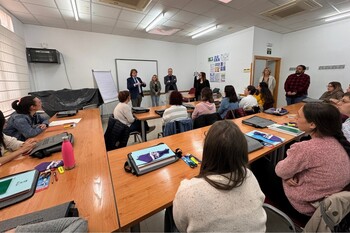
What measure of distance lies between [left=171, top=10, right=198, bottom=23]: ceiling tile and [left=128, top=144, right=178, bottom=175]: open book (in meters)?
3.69

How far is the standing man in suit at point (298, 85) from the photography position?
4.58 m

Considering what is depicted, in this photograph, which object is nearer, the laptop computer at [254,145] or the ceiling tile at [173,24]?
the laptop computer at [254,145]

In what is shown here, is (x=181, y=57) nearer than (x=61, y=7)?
No

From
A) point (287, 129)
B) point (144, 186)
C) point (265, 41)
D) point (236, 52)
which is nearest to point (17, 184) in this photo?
point (144, 186)

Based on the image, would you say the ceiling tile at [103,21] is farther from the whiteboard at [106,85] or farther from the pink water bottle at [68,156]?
the pink water bottle at [68,156]

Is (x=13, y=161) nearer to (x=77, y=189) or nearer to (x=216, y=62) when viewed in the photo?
(x=77, y=189)

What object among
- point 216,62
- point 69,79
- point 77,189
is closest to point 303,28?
point 216,62

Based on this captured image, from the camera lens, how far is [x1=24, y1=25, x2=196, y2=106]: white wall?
475 centimetres

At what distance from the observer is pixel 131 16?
406 centimetres

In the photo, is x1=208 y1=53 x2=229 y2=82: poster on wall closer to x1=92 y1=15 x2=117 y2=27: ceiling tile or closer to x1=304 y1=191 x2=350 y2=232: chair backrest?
x1=92 y1=15 x2=117 y2=27: ceiling tile

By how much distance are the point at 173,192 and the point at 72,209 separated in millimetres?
504

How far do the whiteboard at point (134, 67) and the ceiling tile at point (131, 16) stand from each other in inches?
71.7

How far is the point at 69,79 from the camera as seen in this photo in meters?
5.17

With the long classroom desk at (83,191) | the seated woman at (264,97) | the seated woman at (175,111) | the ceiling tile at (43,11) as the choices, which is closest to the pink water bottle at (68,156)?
the long classroom desk at (83,191)
